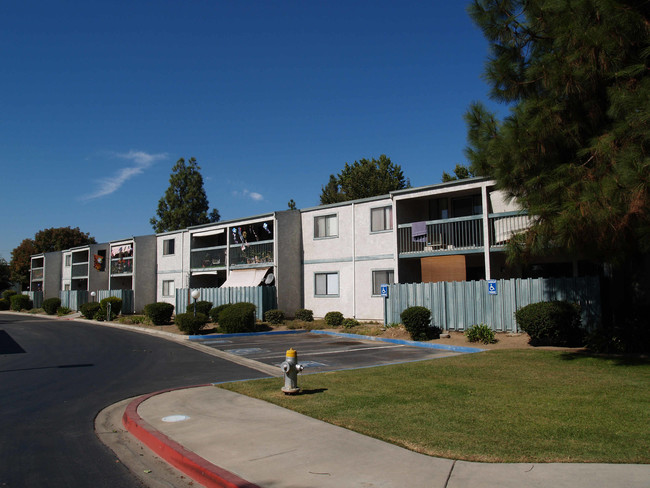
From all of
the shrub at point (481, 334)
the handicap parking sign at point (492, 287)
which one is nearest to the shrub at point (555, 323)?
the shrub at point (481, 334)

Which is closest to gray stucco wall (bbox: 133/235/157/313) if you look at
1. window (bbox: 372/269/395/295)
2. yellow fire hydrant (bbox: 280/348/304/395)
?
window (bbox: 372/269/395/295)

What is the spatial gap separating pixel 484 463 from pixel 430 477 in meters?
0.73

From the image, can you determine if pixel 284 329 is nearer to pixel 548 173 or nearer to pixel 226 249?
pixel 226 249

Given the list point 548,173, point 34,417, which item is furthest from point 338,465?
point 548,173

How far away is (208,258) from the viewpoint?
1421 inches

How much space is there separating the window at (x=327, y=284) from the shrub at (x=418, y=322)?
28.7ft

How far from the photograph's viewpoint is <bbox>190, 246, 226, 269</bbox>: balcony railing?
1377 inches

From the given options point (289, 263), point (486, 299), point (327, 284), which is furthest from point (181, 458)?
point (289, 263)

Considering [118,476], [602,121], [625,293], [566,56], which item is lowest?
[118,476]

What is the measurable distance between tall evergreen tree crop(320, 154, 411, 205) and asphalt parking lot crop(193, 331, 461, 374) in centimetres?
2788

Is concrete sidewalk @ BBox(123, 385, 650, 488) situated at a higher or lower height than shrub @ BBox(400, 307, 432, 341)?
lower

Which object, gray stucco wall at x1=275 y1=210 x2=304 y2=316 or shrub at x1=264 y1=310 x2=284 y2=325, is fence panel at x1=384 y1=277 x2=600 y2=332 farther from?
gray stucco wall at x1=275 y1=210 x2=304 y2=316

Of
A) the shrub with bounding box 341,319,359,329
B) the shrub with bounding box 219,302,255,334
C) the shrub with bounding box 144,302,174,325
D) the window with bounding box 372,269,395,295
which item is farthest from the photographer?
the shrub with bounding box 144,302,174,325

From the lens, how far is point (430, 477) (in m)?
5.25
